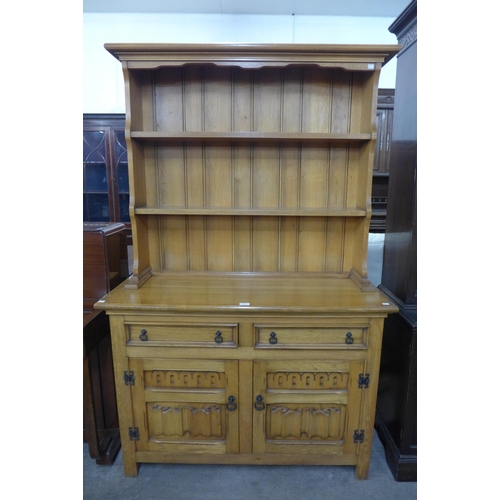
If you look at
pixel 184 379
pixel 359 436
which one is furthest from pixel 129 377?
pixel 359 436

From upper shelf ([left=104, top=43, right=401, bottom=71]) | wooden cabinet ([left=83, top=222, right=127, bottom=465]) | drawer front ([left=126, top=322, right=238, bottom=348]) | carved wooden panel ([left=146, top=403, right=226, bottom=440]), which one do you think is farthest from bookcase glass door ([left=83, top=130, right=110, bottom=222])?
carved wooden panel ([left=146, top=403, right=226, bottom=440])

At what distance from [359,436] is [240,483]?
0.62 m

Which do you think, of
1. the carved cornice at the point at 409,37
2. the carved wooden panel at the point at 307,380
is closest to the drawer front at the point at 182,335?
the carved wooden panel at the point at 307,380

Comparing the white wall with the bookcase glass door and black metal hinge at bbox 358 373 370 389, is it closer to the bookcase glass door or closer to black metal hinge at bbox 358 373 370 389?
the bookcase glass door

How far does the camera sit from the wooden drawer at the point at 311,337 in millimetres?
1502

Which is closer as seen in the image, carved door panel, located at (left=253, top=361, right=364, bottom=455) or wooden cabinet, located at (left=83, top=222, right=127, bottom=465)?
carved door panel, located at (left=253, top=361, right=364, bottom=455)

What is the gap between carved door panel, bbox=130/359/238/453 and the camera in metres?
1.54

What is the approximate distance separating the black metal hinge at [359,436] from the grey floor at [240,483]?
242 millimetres

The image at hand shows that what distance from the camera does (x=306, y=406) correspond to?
1580mm

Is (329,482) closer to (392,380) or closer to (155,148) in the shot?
(392,380)

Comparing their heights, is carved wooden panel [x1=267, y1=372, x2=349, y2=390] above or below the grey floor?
above

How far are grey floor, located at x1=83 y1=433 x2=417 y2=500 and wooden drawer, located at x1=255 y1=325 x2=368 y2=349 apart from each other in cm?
71

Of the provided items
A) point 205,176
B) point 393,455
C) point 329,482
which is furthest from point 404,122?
point 329,482

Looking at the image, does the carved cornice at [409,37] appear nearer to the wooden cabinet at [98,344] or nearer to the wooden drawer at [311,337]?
the wooden drawer at [311,337]
